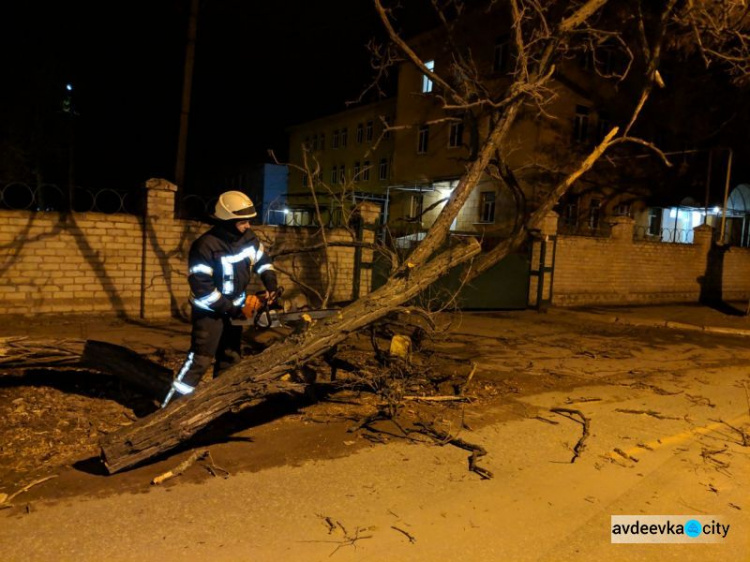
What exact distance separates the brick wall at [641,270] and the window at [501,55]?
791cm

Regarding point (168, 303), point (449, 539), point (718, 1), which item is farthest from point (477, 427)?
point (718, 1)

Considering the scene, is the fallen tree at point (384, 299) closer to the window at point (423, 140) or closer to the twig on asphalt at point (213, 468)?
the twig on asphalt at point (213, 468)

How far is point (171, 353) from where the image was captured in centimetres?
748

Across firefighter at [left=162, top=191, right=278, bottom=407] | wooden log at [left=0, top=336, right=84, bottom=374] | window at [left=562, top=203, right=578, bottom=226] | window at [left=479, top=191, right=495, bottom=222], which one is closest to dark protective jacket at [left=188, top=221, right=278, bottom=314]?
firefighter at [left=162, top=191, right=278, bottom=407]

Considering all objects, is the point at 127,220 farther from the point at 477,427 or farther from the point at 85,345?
the point at 477,427

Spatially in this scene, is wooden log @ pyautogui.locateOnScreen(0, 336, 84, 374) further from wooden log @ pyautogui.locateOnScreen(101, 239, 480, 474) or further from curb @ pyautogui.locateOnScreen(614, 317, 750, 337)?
curb @ pyautogui.locateOnScreen(614, 317, 750, 337)

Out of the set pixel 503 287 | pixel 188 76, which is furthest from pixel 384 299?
pixel 503 287

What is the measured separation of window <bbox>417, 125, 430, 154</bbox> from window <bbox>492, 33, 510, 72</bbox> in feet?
14.1

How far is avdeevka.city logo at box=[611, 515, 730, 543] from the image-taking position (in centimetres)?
352

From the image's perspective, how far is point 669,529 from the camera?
3.64 m

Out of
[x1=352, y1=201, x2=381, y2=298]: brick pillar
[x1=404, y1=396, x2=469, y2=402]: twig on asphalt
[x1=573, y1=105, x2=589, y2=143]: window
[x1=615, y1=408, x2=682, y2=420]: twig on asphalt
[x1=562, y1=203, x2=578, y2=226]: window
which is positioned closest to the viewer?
[x1=404, y1=396, x2=469, y2=402]: twig on asphalt

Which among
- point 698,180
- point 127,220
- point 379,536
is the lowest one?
point 379,536

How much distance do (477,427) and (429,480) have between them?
4.43 ft

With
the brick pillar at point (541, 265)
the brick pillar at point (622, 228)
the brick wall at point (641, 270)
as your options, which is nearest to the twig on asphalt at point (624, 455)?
the brick pillar at point (541, 265)
